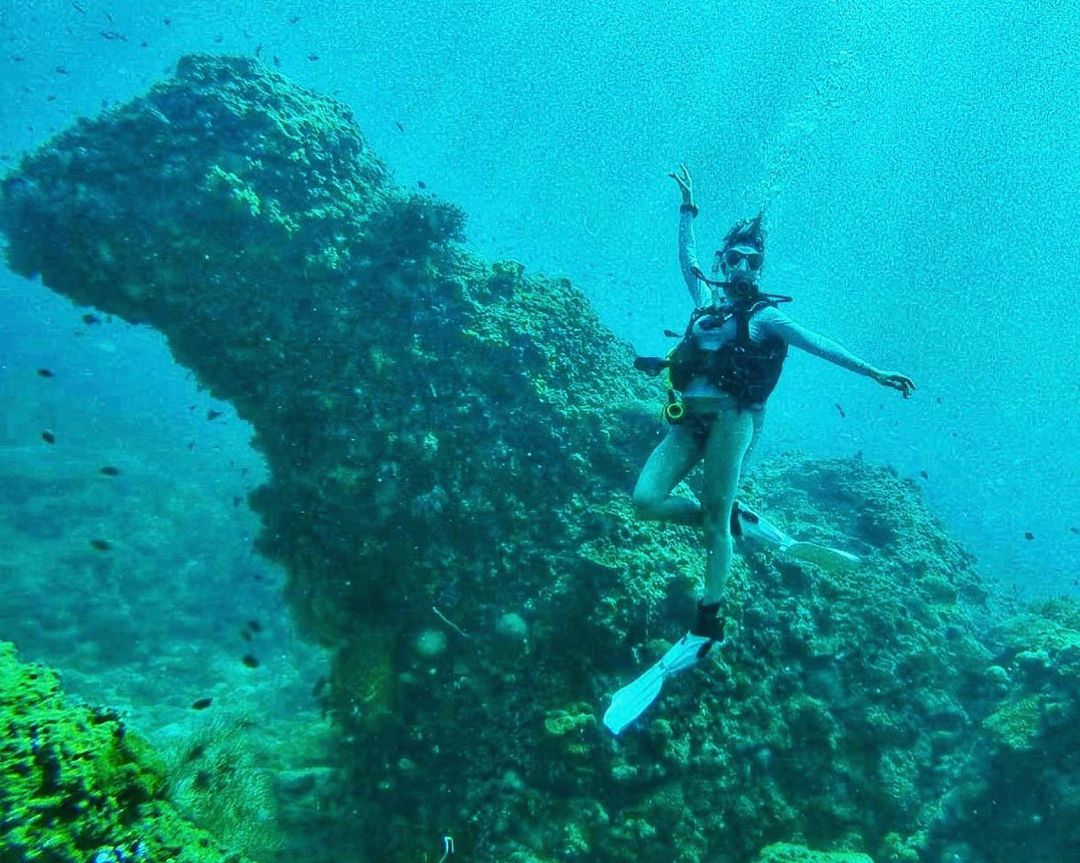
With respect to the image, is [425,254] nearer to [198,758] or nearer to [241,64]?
[241,64]

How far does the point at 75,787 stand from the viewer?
2.67 meters

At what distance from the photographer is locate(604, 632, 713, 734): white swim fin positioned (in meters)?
4.97

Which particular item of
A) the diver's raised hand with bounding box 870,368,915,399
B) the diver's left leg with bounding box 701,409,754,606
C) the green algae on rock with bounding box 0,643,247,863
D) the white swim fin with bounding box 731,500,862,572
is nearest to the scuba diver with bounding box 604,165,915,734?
the diver's left leg with bounding box 701,409,754,606

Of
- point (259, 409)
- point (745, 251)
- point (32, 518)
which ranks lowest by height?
point (745, 251)

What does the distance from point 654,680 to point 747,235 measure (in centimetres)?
416

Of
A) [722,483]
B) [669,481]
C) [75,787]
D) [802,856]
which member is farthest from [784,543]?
[75,787]

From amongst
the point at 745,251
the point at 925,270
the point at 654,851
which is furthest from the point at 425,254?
the point at 925,270

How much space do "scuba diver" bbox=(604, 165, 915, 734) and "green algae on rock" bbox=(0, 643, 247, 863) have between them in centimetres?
312

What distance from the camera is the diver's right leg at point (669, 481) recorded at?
5160 millimetres

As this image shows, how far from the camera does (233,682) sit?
11.4 metres

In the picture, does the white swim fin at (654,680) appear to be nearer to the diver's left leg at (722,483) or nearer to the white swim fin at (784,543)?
the diver's left leg at (722,483)

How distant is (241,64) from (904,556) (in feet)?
47.5

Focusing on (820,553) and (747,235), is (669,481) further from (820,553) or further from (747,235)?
(747,235)

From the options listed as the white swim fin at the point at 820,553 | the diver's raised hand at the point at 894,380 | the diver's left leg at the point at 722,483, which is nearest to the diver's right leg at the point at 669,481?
the diver's left leg at the point at 722,483
